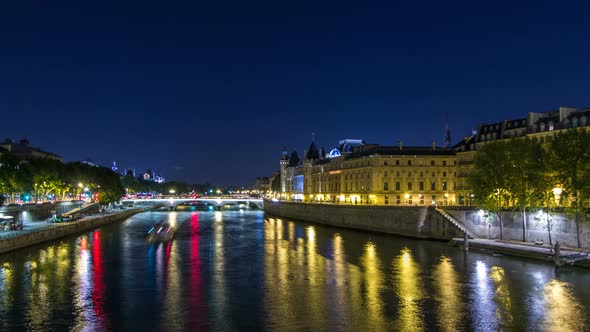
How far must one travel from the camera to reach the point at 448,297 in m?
A: 39.3

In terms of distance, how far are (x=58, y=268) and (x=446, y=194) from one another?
85026 millimetres

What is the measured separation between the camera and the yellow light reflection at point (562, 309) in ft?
103

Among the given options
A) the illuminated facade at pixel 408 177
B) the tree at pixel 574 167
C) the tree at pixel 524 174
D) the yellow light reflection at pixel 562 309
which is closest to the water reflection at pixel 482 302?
the yellow light reflection at pixel 562 309

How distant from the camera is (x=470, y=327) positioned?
3136 cm

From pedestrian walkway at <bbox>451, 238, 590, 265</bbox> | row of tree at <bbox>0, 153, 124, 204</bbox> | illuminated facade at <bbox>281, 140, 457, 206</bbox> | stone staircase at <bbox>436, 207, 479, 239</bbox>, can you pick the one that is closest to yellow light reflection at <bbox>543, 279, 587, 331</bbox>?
pedestrian walkway at <bbox>451, 238, 590, 265</bbox>

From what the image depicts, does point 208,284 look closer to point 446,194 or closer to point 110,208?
point 446,194

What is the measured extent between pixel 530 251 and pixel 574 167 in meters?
9.84

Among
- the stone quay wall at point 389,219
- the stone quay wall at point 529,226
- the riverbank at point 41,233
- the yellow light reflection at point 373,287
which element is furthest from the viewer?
the stone quay wall at point 389,219

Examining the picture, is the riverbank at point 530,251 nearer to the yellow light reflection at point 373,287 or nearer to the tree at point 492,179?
the tree at point 492,179

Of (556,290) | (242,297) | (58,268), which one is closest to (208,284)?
(242,297)

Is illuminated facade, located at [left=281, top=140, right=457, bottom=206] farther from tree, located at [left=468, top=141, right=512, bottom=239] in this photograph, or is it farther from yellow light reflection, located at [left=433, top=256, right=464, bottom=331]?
yellow light reflection, located at [left=433, top=256, right=464, bottom=331]

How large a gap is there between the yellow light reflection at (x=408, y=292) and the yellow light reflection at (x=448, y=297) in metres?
1.36

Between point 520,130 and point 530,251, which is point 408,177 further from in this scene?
point 530,251

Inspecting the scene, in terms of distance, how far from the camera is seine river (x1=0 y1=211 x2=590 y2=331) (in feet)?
107
